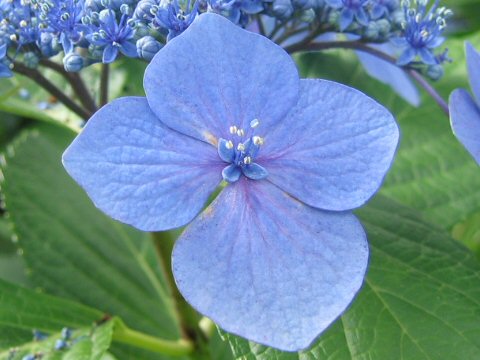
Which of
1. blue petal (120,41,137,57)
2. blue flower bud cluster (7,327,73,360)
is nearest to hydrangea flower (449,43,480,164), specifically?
blue petal (120,41,137,57)

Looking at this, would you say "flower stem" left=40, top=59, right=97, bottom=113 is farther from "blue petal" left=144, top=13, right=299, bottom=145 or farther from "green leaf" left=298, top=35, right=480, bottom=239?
"green leaf" left=298, top=35, right=480, bottom=239

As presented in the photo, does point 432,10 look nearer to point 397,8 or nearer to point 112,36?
point 397,8

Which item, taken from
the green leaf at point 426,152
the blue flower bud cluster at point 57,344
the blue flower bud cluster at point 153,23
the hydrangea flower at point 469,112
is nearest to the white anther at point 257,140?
the blue flower bud cluster at point 153,23

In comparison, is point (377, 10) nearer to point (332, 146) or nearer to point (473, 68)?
point (473, 68)

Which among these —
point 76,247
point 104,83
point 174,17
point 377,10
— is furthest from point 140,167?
point 76,247

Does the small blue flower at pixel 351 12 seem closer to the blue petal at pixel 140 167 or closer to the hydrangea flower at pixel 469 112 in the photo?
the hydrangea flower at pixel 469 112

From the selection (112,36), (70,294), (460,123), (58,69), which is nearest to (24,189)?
(70,294)
